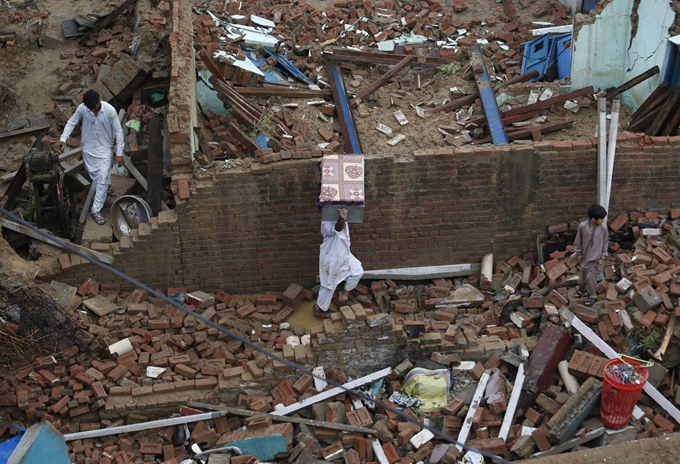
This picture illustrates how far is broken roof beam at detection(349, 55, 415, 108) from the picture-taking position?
11.9m

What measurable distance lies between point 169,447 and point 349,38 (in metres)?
7.46

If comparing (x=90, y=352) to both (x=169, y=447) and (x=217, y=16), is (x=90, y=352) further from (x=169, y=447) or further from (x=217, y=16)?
(x=217, y=16)

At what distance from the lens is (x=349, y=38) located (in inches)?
531

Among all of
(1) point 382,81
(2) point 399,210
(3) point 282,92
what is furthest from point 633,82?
(3) point 282,92

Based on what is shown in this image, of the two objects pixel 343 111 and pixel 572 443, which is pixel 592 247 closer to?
pixel 572 443

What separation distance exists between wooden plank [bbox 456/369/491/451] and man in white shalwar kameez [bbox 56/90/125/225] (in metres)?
4.82

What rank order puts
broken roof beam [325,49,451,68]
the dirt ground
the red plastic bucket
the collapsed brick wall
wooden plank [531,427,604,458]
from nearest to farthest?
the red plastic bucket → wooden plank [531,427,604,458] → the collapsed brick wall → the dirt ground → broken roof beam [325,49,451,68]

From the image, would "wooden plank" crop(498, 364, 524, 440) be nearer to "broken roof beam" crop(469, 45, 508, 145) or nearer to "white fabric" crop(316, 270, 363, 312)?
"white fabric" crop(316, 270, 363, 312)

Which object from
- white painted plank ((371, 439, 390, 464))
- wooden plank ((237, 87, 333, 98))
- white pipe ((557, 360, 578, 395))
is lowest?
white painted plank ((371, 439, 390, 464))

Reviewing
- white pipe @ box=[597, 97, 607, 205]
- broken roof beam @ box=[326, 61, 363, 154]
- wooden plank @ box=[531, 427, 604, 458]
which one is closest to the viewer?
wooden plank @ box=[531, 427, 604, 458]

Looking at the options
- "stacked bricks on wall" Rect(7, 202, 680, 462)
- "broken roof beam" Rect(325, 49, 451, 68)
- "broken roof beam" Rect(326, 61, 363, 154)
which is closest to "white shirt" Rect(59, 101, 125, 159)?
"stacked bricks on wall" Rect(7, 202, 680, 462)

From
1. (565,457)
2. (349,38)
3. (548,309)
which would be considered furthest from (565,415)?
(349,38)

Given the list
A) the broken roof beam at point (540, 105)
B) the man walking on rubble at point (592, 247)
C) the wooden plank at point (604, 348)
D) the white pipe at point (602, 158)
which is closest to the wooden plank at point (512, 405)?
the wooden plank at point (604, 348)

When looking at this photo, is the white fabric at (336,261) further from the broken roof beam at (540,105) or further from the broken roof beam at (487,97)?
the broken roof beam at (540,105)
